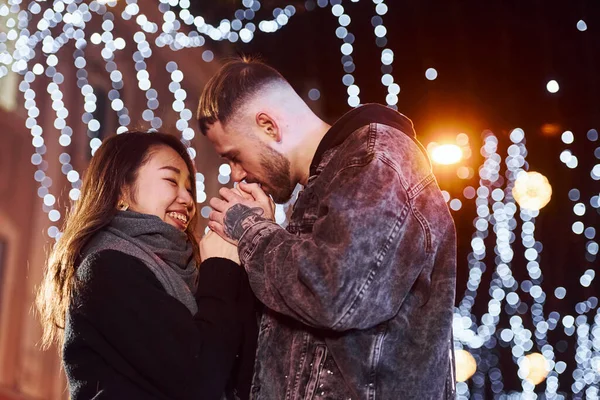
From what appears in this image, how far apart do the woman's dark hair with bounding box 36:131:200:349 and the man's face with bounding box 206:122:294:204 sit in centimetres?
53

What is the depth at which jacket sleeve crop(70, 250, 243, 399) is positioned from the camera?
8.64 ft

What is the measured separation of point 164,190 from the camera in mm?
3295

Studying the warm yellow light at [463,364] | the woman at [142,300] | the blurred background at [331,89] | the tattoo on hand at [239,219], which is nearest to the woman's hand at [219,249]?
the woman at [142,300]

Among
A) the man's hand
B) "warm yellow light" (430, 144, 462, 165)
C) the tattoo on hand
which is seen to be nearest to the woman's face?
the man's hand

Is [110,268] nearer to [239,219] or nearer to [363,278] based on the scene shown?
[239,219]

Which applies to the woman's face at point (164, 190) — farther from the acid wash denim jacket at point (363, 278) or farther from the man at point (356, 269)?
the acid wash denim jacket at point (363, 278)

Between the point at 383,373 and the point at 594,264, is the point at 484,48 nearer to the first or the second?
the point at 383,373

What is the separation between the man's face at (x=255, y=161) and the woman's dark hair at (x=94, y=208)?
1.75ft

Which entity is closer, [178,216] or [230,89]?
[230,89]

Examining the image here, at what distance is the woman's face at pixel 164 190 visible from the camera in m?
3.25

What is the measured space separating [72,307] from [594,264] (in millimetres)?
15480

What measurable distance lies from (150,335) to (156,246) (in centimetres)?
53

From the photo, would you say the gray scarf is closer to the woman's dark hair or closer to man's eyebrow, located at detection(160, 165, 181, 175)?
the woman's dark hair

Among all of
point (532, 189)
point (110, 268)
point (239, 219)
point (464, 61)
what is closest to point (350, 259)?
point (239, 219)
